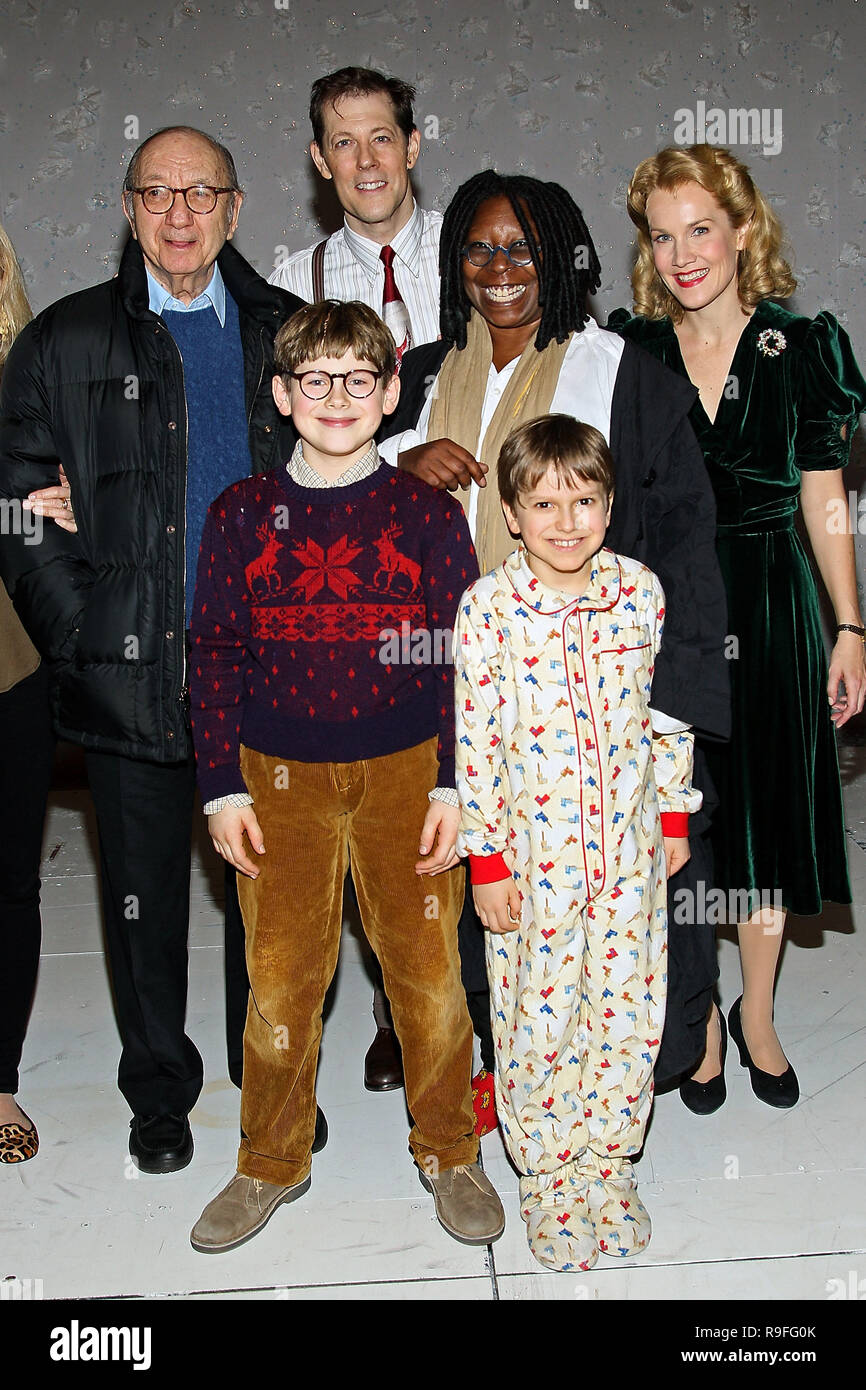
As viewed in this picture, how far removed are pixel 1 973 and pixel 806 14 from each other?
413cm

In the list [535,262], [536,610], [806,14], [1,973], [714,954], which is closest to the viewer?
[536,610]

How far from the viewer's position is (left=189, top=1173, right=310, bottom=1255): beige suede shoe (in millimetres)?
2105

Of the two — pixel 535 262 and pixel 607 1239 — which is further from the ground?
pixel 535 262

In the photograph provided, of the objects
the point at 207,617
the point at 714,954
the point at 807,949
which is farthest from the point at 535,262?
the point at 807,949

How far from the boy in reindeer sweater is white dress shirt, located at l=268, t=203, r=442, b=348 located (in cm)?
63

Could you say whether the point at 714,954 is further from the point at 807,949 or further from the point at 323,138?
the point at 323,138

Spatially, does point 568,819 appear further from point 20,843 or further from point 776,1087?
point 20,843

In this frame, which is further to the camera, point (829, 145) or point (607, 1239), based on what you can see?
point (829, 145)

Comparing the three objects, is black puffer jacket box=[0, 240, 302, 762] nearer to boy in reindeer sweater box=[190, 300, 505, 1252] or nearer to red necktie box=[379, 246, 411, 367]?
boy in reindeer sweater box=[190, 300, 505, 1252]

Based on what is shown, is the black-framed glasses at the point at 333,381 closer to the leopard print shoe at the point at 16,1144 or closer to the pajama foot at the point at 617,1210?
the pajama foot at the point at 617,1210

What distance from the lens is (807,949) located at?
10.5 ft

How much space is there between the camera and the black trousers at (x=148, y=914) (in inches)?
89.5

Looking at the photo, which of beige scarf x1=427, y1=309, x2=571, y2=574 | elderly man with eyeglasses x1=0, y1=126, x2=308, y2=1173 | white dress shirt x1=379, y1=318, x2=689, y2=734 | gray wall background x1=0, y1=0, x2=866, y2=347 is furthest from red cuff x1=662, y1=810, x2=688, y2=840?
gray wall background x1=0, y1=0, x2=866, y2=347

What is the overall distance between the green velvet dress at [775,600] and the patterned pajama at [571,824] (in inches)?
15.7
